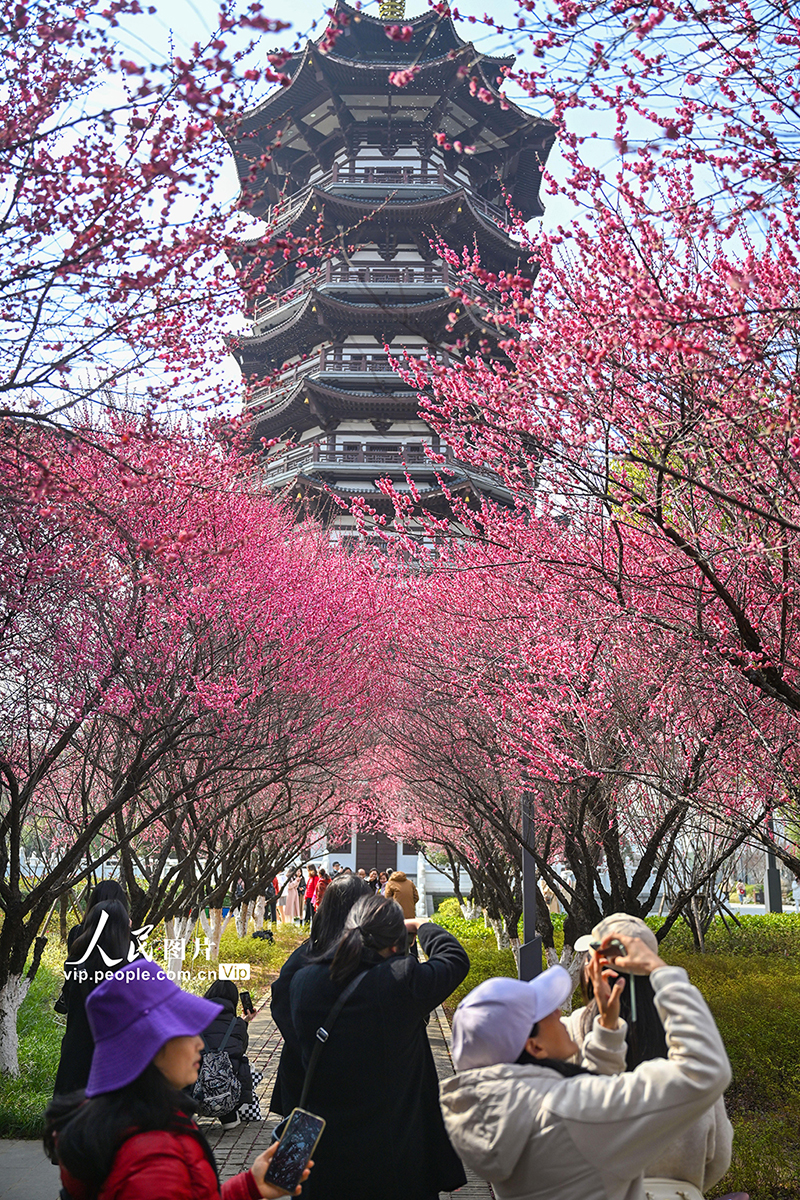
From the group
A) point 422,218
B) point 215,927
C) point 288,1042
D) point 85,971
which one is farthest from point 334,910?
point 422,218

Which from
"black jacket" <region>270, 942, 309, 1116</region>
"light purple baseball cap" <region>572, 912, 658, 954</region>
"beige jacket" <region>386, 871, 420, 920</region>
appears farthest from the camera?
"beige jacket" <region>386, 871, 420, 920</region>

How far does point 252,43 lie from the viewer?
4.21 m

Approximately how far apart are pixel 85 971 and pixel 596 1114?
9.75 feet

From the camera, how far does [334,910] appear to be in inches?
153

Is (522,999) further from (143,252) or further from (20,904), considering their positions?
(20,904)

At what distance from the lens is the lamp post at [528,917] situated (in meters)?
9.09

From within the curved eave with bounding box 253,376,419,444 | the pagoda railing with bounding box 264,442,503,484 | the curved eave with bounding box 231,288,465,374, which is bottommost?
the pagoda railing with bounding box 264,442,503,484

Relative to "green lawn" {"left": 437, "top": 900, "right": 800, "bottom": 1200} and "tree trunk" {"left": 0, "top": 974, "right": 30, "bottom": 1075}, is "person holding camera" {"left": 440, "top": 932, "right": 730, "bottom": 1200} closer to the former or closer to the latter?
"green lawn" {"left": 437, "top": 900, "right": 800, "bottom": 1200}

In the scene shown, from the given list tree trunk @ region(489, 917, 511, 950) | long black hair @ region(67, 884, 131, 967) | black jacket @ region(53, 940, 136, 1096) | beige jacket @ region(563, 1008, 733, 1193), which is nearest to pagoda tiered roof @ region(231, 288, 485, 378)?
tree trunk @ region(489, 917, 511, 950)

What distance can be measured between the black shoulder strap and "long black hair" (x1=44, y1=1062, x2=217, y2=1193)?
114 centimetres

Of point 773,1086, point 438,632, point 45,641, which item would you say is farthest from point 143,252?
point 438,632

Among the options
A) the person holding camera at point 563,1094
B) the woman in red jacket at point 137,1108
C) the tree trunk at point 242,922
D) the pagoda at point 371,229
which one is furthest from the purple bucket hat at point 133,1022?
the pagoda at point 371,229

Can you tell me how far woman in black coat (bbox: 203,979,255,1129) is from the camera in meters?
7.02

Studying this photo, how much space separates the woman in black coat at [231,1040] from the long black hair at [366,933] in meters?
3.82
